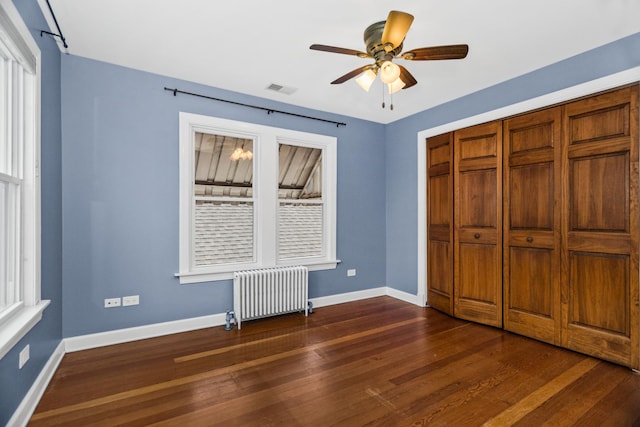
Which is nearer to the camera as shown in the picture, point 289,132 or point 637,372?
point 637,372

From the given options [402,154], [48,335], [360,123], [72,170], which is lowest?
[48,335]

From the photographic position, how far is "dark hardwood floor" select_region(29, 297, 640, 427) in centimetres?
198

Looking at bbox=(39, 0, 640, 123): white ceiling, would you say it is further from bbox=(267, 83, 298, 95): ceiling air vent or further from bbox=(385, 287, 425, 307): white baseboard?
bbox=(385, 287, 425, 307): white baseboard

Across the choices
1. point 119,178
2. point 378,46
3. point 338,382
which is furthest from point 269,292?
point 378,46

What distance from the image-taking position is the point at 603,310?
2701 mm

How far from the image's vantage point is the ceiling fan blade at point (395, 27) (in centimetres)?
178

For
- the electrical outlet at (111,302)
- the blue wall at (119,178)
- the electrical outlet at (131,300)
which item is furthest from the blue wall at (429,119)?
the electrical outlet at (111,302)

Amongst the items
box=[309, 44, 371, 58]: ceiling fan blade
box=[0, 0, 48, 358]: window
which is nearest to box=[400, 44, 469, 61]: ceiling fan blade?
box=[309, 44, 371, 58]: ceiling fan blade

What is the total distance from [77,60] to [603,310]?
5.28 m

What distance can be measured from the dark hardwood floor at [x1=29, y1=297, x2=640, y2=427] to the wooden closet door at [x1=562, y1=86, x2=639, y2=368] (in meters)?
0.25

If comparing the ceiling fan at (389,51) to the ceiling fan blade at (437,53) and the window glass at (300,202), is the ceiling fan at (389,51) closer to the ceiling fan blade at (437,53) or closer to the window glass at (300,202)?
the ceiling fan blade at (437,53)

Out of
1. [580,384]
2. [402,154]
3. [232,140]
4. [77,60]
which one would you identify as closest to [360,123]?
[402,154]

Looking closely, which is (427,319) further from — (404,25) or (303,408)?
(404,25)

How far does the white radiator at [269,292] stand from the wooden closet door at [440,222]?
176 cm
